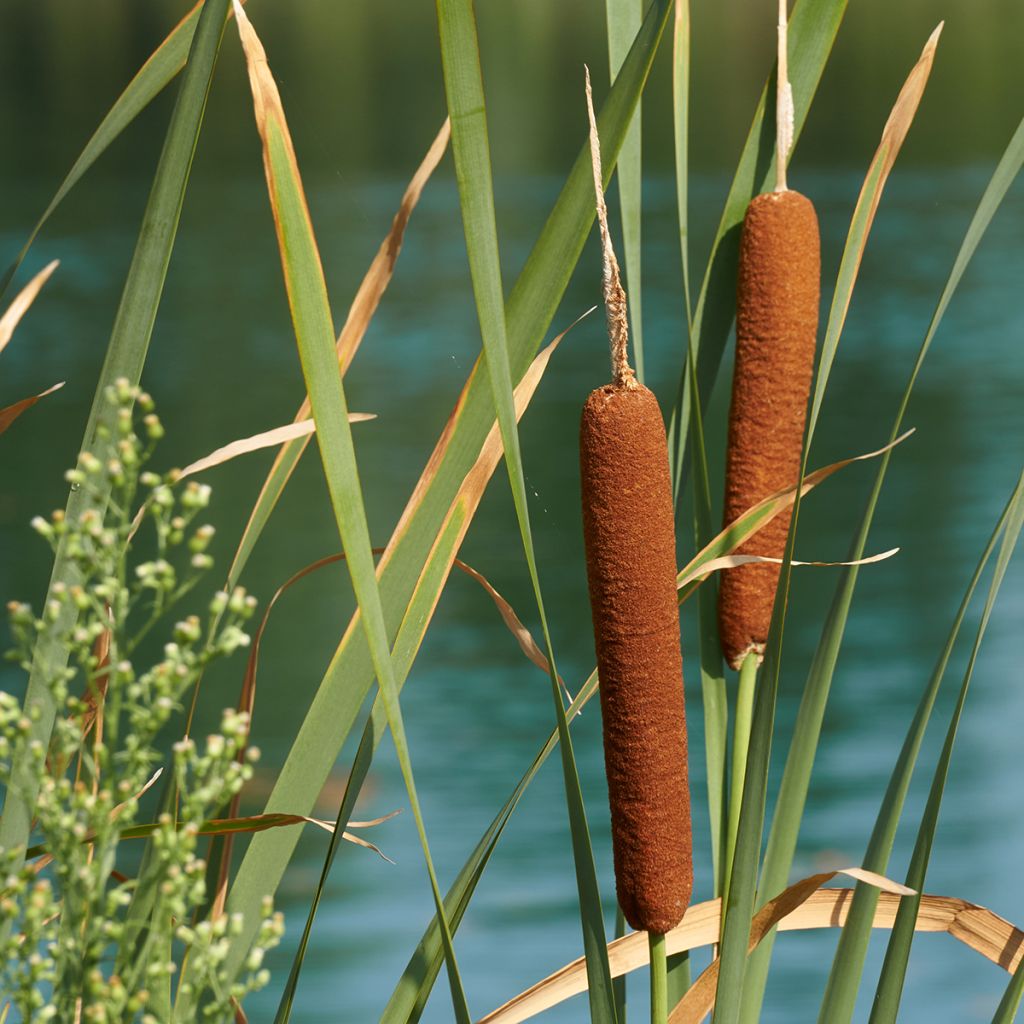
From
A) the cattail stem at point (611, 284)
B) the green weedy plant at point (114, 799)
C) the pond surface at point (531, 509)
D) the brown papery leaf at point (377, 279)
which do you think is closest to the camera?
the green weedy plant at point (114, 799)

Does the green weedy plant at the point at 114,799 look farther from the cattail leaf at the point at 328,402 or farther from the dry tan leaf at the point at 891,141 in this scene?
the dry tan leaf at the point at 891,141

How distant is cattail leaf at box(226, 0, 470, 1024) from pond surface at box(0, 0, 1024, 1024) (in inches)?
38.1

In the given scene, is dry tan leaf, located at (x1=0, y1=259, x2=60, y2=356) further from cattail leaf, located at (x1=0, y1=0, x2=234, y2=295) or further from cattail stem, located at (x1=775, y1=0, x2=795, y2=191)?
cattail stem, located at (x1=775, y1=0, x2=795, y2=191)

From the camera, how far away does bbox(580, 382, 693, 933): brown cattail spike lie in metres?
0.38

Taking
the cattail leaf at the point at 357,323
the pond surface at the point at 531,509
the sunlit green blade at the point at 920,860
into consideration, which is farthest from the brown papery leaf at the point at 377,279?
the pond surface at the point at 531,509

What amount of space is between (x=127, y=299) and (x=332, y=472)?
86 millimetres

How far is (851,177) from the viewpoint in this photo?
4.97 m

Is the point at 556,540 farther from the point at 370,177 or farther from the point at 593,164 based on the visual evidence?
the point at 370,177

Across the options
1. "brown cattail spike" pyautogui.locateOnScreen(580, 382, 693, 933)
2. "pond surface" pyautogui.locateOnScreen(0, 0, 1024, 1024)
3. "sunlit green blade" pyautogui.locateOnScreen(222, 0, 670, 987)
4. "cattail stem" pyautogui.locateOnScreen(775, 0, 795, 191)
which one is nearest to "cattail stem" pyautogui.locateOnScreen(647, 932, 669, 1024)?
"brown cattail spike" pyautogui.locateOnScreen(580, 382, 693, 933)

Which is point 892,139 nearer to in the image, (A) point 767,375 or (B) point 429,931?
(A) point 767,375

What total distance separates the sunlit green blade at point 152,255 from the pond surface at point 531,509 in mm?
952

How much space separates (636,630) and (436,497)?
0.22ft

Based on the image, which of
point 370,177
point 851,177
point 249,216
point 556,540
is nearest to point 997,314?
point 851,177

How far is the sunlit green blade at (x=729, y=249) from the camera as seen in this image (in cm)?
51
